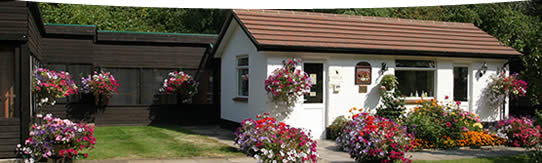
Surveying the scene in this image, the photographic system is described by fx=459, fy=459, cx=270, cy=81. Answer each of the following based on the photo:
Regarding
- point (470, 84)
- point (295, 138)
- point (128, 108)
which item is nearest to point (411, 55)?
point (470, 84)

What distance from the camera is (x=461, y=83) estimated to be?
1395cm

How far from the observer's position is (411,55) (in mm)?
13125

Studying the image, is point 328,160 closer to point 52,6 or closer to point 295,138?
point 295,138

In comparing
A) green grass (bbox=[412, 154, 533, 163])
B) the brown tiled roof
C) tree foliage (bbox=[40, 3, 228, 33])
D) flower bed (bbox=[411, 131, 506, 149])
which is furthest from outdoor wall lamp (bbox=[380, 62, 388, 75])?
tree foliage (bbox=[40, 3, 228, 33])

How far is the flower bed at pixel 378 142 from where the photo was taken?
7746 mm

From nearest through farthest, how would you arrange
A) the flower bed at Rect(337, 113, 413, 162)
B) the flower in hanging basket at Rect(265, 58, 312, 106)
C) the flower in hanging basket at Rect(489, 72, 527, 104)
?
the flower bed at Rect(337, 113, 413, 162) → the flower in hanging basket at Rect(265, 58, 312, 106) → the flower in hanging basket at Rect(489, 72, 527, 104)

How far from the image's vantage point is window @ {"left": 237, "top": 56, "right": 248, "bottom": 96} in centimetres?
A: 1312

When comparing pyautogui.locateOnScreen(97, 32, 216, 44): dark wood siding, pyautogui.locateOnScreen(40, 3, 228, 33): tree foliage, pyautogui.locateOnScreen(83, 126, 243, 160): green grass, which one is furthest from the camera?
pyautogui.locateOnScreen(40, 3, 228, 33): tree foliage

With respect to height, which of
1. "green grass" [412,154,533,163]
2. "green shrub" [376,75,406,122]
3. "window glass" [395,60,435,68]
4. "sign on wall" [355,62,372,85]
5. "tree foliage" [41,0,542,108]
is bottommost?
"green grass" [412,154,533,163]

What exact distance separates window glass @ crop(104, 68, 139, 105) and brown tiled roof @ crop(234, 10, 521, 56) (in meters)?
4.86

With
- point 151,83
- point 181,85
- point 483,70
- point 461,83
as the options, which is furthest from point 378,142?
point 151,83

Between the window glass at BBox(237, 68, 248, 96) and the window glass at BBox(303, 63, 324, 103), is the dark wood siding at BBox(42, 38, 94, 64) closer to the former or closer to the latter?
the window glass at BBox(237, 68, 248, 96)

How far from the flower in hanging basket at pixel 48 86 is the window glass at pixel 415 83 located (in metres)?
9.26

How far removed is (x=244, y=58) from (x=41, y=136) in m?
6.61
